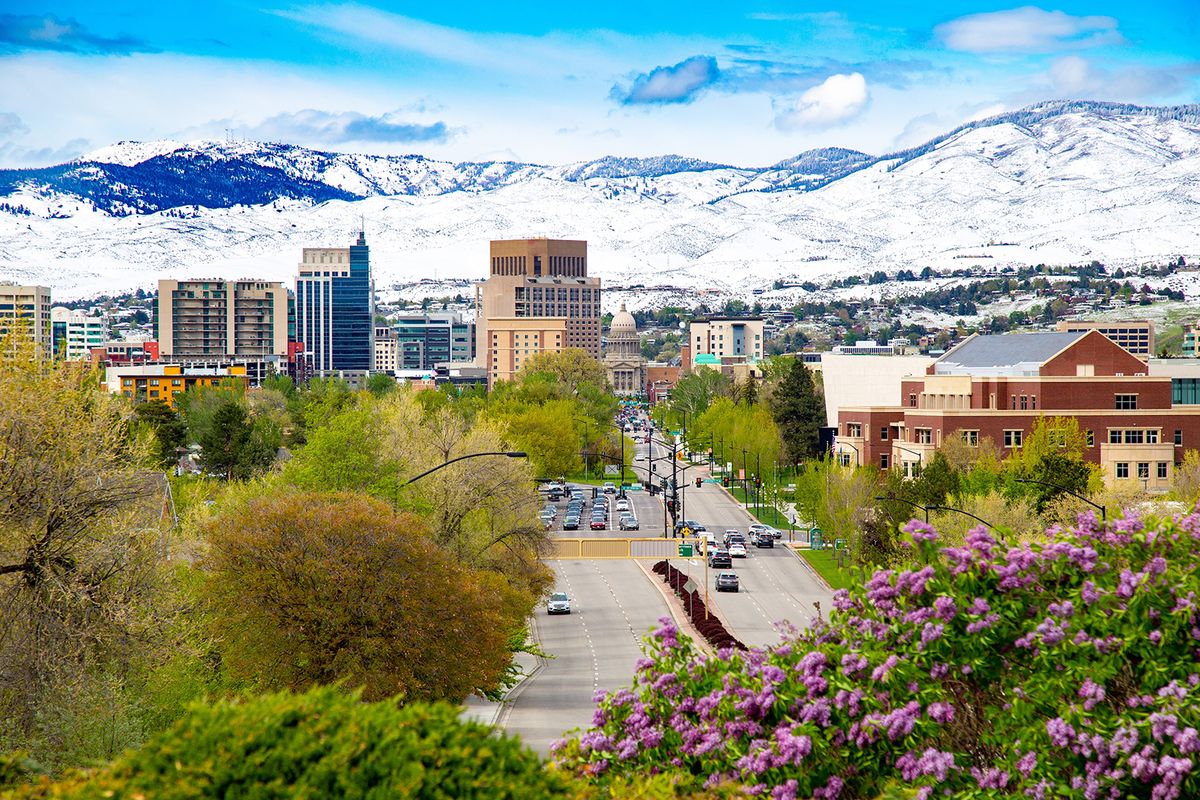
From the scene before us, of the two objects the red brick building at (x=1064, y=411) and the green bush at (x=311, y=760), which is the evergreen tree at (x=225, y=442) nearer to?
the red brick building at (x=1064, y=411)

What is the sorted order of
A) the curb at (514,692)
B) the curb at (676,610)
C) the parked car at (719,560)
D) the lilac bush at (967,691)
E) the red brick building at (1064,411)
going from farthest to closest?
1. the red brick building at (1064,411)
2. the parked car at (719,560)
3. the curb at (676,610)
4. the curb at (514,692)
5. the lilac bush at (967,691)

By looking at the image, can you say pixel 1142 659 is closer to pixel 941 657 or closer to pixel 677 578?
pixel 941 657

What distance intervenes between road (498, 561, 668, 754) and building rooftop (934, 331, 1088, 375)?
3054cm

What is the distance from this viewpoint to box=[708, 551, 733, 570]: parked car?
→ 86.9 meters

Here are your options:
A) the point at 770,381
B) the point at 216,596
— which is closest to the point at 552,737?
the point at 216,596

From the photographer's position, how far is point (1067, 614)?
20.6 metres

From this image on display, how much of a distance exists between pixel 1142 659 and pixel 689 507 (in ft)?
337

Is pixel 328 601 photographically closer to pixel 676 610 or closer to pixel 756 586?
pixel 676 610

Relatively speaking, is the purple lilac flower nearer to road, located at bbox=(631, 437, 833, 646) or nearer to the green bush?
the green bush

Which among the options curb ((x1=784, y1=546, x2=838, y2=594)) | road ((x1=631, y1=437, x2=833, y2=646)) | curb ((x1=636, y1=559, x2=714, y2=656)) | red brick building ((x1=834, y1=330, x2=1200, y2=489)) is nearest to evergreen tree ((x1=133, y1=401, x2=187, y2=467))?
road ((x1=631, y1=437, x2=833, y2=646))

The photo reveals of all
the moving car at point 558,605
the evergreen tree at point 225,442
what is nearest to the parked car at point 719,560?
the moving car at point 558,605

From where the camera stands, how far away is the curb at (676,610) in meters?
59.9

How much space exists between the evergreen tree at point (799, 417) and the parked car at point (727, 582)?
61.4 m

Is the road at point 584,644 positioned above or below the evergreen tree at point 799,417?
below
